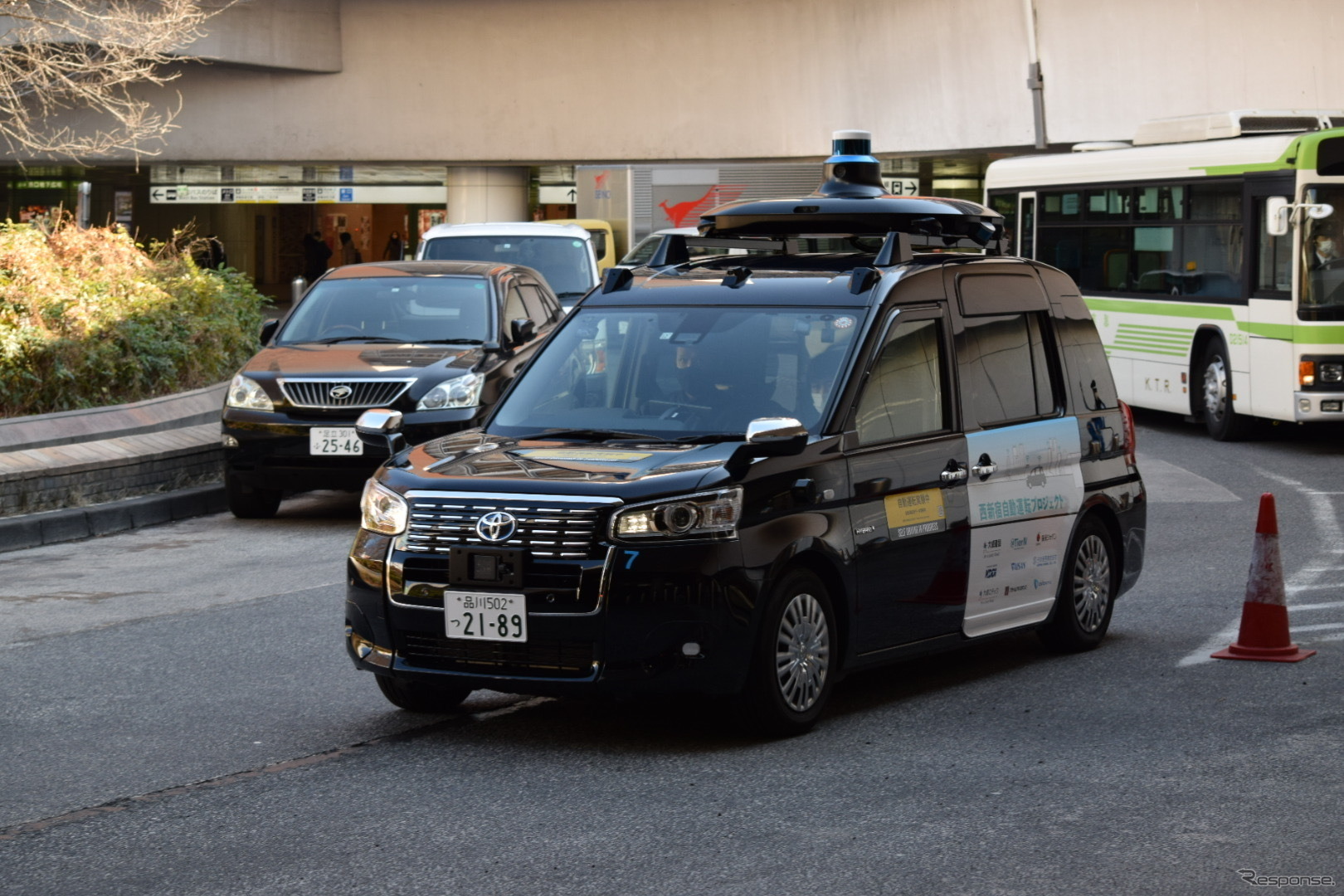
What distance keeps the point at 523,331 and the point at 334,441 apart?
1733mm

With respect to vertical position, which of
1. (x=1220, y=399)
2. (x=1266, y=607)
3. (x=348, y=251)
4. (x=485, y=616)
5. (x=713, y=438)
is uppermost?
(x=348, y=251)

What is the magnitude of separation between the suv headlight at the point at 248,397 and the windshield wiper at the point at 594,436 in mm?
6209

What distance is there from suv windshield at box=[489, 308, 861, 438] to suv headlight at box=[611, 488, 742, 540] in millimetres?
681

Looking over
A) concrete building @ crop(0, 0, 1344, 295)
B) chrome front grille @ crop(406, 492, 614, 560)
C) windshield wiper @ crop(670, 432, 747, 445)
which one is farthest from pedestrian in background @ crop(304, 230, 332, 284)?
chrome front grille @ crop(406, 492, 614, 560)

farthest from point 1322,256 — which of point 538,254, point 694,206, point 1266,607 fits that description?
point 694,206

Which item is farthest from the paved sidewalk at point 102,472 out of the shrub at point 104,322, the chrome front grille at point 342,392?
the chrome front grille at point 342,392

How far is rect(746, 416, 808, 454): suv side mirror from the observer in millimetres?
6746

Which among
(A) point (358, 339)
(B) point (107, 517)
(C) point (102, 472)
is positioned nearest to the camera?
(B) point (107, 517)

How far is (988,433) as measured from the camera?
8.03m

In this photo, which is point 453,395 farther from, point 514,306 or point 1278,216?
point 1278,216

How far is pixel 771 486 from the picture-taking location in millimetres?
6770

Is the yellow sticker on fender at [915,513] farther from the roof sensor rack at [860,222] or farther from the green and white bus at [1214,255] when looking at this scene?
the green and white bus at [1214,255]

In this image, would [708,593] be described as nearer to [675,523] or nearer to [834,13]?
[675,523]

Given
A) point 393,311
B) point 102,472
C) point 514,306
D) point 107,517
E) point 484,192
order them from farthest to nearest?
point 484,192
point 514,306
point 393,311
point 102,472
point 107,517
